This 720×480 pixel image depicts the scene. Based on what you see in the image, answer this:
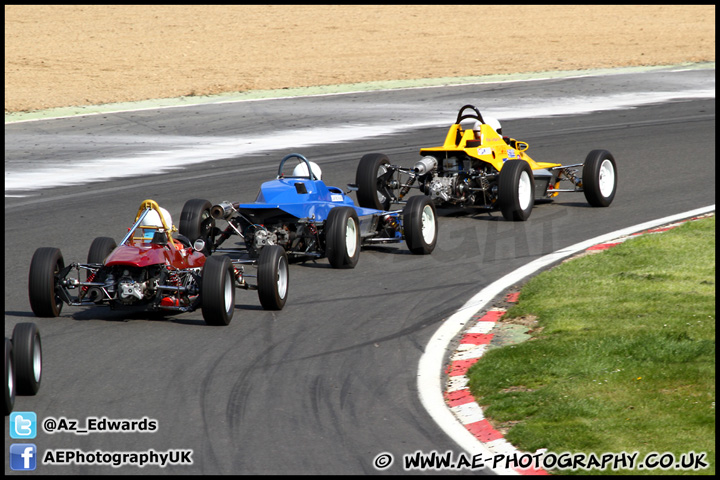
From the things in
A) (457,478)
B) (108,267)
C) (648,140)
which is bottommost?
(457,478)

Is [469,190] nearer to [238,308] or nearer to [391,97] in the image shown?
[238,308]

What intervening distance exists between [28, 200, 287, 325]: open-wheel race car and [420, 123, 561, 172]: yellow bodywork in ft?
17.8

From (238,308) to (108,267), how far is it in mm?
1486

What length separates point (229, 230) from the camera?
42.0 feet

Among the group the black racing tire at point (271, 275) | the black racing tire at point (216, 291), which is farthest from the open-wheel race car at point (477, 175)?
the black racing tire at point (216, 291)

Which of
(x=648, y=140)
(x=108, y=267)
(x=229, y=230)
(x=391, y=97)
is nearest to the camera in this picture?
(x=108, y=267)

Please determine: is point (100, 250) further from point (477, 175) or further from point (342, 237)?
point (477, 175)

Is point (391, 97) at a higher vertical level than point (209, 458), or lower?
higher

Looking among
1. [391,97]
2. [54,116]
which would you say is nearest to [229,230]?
[54,116]

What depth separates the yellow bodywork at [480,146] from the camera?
15344 millimetres

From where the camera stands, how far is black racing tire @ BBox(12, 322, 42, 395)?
25.6 feet

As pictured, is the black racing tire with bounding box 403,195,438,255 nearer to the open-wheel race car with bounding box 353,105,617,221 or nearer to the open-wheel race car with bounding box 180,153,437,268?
the open-wheel race car with bounding box 180,153,437,268

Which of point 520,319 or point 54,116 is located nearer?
point 520,319

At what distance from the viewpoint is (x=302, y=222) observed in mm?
12547
